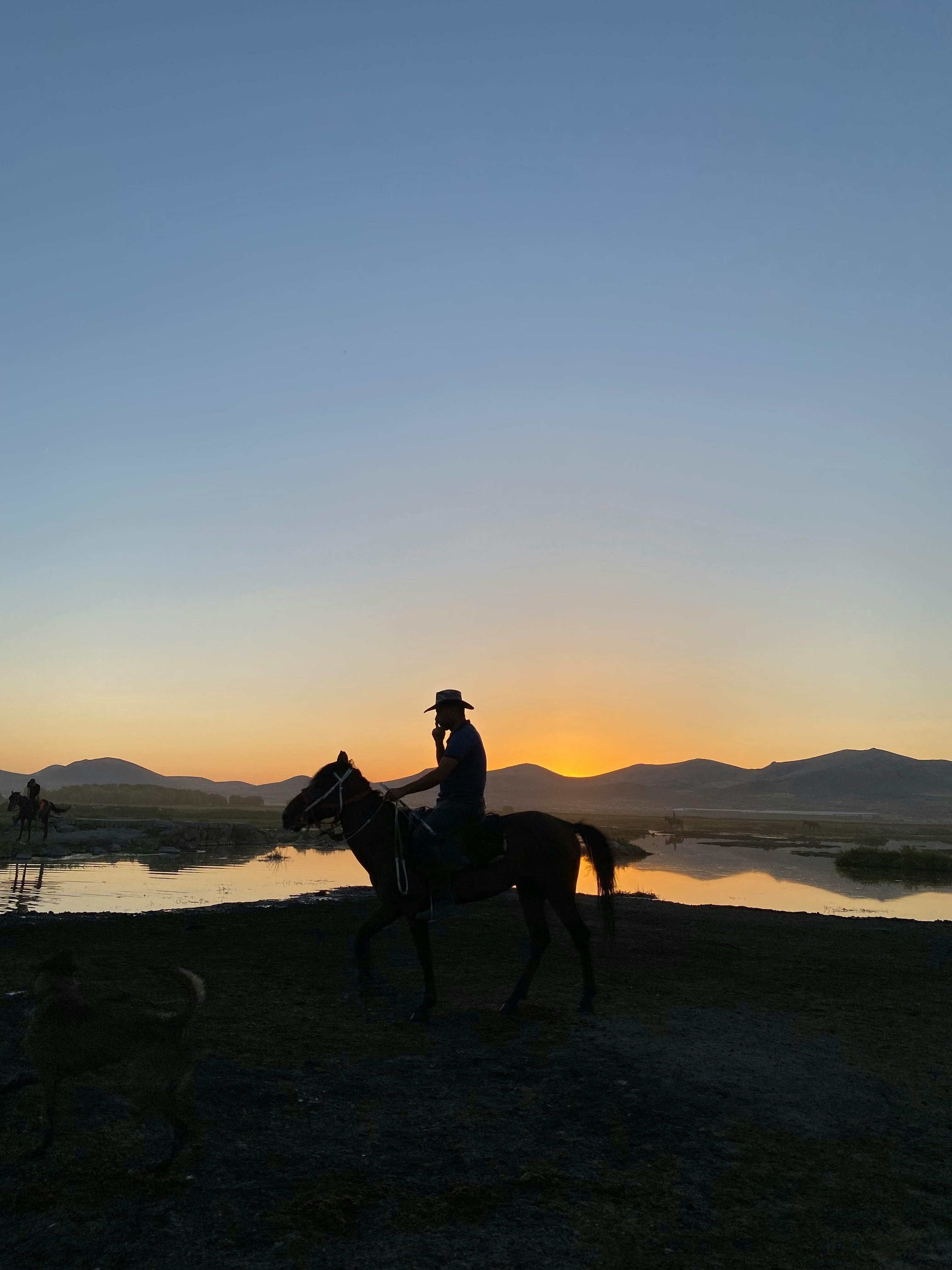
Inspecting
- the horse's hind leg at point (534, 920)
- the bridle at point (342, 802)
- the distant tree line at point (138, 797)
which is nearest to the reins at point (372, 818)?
the bridle at point (342, 802)

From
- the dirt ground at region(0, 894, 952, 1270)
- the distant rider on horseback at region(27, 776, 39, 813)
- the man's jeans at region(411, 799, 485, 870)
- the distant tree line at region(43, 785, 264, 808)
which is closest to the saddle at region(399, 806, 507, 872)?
the man's jeans at region(411, 799, 485, 870)

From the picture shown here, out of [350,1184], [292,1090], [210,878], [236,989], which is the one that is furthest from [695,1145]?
[210,878]

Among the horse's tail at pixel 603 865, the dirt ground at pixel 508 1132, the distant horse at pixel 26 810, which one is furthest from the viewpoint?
the distant horse at pixel 26 810

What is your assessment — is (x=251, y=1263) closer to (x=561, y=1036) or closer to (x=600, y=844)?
(x=561, y=1036)

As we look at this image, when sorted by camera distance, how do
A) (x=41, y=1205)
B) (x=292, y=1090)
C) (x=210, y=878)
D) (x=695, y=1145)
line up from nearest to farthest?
(x=41, y=1205)
(x=695, y=1145)
(x=292, y=1090)
(x=210, y=878)

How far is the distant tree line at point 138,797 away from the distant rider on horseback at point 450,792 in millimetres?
93849

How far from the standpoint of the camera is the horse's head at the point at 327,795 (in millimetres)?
9266

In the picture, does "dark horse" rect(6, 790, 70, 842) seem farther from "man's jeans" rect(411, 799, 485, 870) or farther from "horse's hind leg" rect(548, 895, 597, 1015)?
"horse's hind leg" rect(548, 895, 597, 1015)

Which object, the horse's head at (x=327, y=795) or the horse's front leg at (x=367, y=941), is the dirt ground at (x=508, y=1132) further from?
the horse's head at (x=327, y=795)

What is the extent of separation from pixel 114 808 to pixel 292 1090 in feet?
252

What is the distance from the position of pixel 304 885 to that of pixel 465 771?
18.4 metres

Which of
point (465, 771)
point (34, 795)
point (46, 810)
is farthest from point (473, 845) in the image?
point (46, 810)

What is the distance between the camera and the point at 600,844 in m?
10.0

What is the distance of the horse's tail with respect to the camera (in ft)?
32.6
